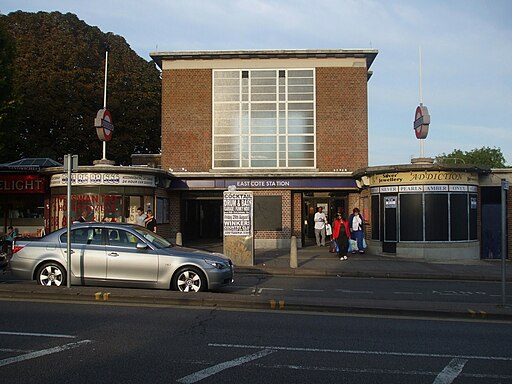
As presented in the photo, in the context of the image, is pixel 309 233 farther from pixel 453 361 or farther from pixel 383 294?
pixel 453 361

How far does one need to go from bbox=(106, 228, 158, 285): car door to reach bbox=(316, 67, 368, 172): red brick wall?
54.2 feet

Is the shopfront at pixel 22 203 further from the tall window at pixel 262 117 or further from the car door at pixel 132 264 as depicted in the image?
the car door at pixel 132 264

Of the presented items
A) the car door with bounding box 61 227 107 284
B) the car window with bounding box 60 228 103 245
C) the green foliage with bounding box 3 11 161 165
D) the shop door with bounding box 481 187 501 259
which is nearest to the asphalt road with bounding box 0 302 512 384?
the car door with bounding box 61 227 107 284

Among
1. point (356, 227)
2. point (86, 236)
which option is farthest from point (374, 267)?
point (86, 236)

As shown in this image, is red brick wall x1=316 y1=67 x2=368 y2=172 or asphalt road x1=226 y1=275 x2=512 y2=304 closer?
asphalt road x1=226 y1=275 x2=512 y2=304

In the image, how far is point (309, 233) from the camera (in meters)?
30.1

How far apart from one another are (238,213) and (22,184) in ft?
39.5

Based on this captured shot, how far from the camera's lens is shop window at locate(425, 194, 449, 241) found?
68.1ft

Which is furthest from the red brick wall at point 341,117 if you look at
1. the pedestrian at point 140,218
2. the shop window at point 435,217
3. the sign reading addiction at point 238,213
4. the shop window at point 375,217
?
the pedestrian at point 140,218

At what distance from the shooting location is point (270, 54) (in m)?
26.2

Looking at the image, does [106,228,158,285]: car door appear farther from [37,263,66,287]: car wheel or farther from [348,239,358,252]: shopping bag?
[348,239,358,252]: shopping bag

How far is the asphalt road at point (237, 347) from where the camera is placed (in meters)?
5.68

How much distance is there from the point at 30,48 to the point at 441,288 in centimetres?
3250

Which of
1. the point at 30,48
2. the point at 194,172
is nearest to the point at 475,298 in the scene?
the point at 194,172
